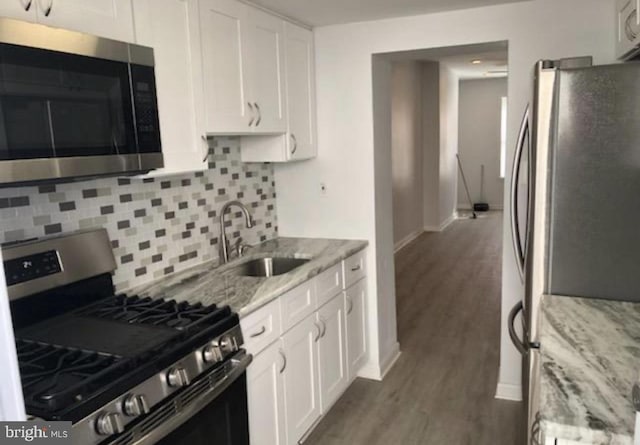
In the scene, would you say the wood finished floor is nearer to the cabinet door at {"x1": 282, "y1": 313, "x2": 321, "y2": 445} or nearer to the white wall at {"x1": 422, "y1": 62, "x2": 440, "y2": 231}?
the cabinet door at {"x1": 282, "y1": 313, "x2": 321, "y2": 445}

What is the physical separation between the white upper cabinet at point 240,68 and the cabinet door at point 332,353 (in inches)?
41.1

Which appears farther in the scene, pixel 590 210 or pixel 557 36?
pixel 557 36

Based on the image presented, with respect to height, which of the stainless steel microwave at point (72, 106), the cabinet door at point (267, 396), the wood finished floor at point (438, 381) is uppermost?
the stainless steel microwave at point (72, 106)

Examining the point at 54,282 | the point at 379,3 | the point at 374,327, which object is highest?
the point at 379,3

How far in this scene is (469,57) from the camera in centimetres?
700

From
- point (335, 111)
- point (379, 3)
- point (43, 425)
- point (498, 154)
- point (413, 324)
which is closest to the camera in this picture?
point (43, 425)

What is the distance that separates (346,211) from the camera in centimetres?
327

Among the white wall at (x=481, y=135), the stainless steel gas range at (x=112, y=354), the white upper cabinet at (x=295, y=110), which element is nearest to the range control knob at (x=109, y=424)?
the stainless steel gas range at (x=112, y=354)

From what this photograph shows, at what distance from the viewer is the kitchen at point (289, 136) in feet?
6.55

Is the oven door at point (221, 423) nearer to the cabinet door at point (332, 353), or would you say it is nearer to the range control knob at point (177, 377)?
the range control knob at point (177, 377)

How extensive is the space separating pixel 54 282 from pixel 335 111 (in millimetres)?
1971

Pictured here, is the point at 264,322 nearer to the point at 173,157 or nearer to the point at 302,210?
the point at 173,157

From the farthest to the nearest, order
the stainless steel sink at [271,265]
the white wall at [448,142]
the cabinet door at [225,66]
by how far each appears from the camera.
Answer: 1. the white wall at [448,142]
2. the stainless steel sink at [271,265]
3. the cabinet door at [225,66]

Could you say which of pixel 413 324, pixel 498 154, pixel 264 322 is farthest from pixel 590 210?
pixel 498 154
